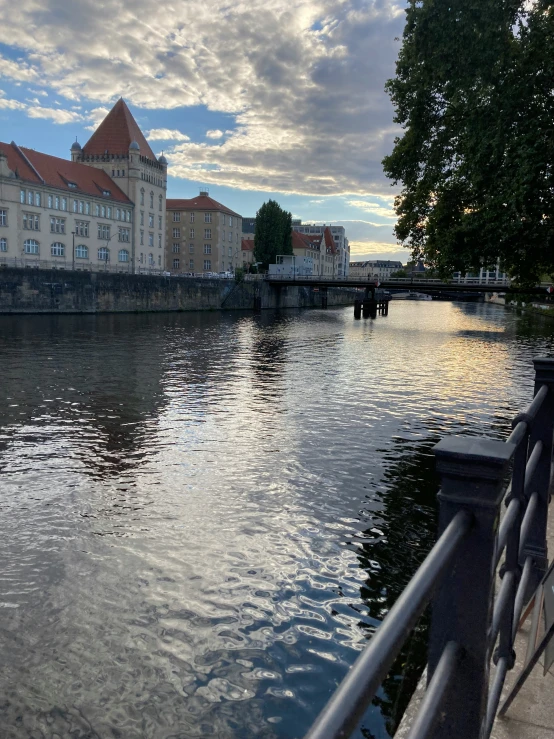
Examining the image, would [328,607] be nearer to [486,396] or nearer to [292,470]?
[292,470]

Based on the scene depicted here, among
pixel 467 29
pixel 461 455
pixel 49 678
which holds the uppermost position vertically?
pixel 467 29

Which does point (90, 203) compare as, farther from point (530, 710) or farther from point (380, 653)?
point (380, 653)

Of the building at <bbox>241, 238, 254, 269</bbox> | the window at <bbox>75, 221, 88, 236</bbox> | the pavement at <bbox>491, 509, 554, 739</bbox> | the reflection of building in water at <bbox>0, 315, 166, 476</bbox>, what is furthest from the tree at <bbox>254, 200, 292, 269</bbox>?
the pavement at <bbox>491, 509, 554, 739</bbox>

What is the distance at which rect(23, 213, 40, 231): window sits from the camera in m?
70.7

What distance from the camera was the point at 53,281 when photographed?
55156mm

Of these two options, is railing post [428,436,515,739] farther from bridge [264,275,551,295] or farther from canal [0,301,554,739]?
bridge [264,275,551,295]

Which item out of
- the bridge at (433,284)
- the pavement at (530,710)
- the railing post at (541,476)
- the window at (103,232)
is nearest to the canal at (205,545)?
the railing post at (541,476)

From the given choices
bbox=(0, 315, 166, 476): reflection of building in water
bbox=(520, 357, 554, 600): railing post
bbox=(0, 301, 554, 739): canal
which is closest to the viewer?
bbox=(520, 357, 554, 600): railing post

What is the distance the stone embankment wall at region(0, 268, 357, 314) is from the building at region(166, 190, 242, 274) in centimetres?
3293

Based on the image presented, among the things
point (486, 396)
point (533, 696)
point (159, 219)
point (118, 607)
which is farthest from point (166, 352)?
point (159, 219)

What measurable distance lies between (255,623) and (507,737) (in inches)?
155

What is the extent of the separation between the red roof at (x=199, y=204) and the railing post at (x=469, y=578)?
117020 mm

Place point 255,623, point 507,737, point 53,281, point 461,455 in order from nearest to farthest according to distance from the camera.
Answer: point 461,455 → point 507,737 → point 255,623 → point 53,281

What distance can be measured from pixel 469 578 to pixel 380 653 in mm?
760
